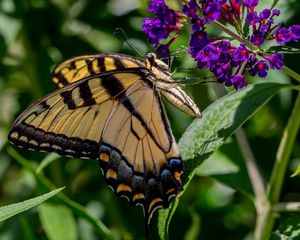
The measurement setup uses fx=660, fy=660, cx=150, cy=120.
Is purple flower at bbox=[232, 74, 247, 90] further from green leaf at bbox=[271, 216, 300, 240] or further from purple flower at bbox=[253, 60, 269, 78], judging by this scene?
green leaf at bbox=[271, 216, 300, 240]

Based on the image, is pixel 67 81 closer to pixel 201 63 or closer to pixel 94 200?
pixel 201 63

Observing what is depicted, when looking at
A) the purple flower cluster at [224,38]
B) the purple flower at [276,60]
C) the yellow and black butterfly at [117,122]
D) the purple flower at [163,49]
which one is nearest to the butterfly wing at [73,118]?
the yellow and black butterfly at [117,122]

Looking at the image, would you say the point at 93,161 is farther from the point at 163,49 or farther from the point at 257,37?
the point at 257,37

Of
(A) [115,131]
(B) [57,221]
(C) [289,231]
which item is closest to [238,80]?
(C) [289,231]

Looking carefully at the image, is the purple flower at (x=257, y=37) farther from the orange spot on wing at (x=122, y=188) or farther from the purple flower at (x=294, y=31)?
the orange spot on wing at (x=122, y=188)

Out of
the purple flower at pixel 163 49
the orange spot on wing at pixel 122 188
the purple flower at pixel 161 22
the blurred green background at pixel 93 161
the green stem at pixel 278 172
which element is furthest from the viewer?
the blurred green background at pixel 93 161

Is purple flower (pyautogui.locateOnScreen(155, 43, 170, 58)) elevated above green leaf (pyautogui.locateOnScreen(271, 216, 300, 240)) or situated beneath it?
elevated above

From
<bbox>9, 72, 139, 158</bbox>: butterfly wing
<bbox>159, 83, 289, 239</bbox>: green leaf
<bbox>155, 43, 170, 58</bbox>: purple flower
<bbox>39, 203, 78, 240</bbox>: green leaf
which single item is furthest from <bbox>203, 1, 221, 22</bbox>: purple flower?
<bbox>39, 203, 78, 240</bbox>: green leaf

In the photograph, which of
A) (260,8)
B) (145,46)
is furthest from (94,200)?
(260,8)
